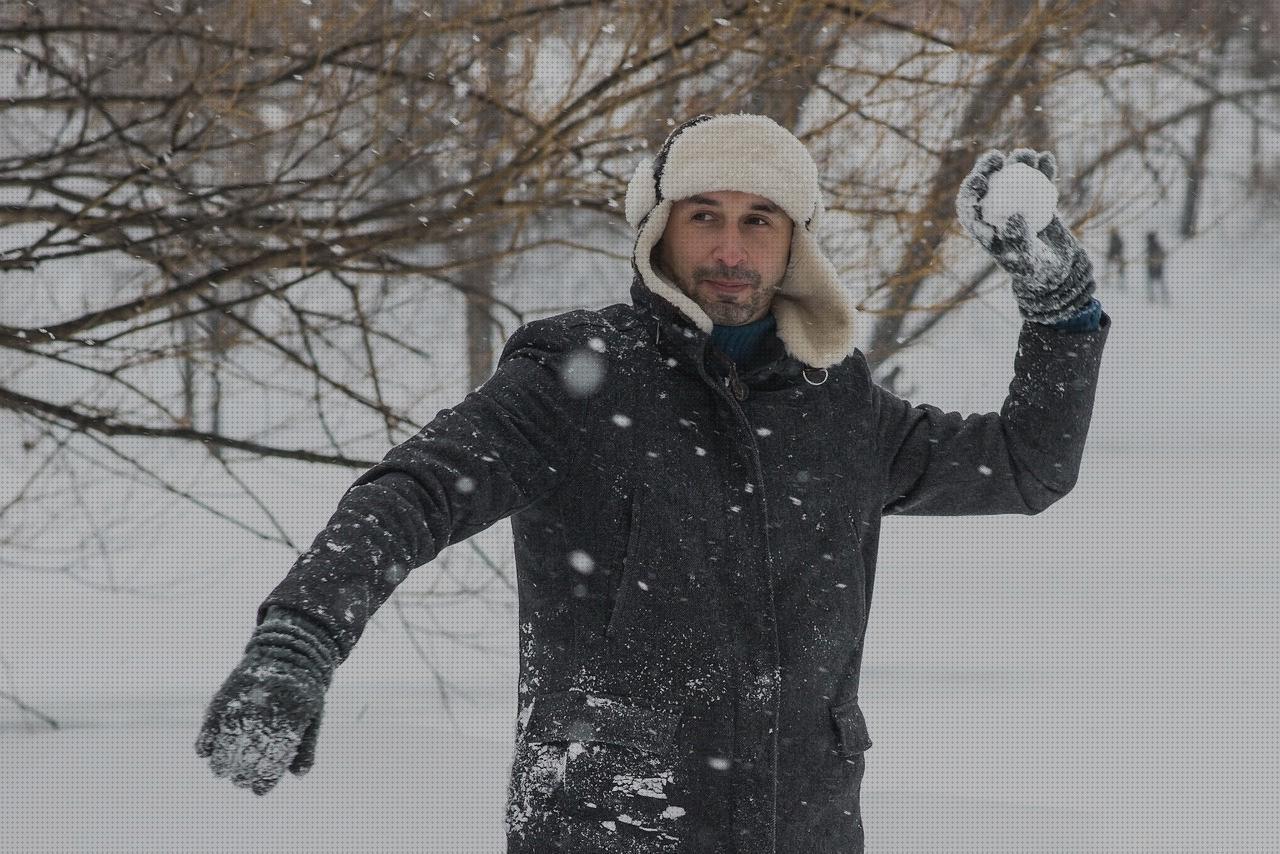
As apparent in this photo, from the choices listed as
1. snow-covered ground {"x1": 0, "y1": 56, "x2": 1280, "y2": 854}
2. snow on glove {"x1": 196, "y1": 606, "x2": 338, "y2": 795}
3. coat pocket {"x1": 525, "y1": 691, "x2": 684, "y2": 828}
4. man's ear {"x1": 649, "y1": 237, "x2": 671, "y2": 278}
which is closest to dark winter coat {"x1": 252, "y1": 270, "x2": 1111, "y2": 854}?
coat pocket {"x1": 525, "y1": 691, "x2": 684, "y2": 828}

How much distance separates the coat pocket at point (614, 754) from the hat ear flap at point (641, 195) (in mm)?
690

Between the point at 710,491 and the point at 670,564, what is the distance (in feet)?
0.35

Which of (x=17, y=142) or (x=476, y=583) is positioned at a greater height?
(x=17, y=142)

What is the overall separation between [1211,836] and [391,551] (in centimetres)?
325

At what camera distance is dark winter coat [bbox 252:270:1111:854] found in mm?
1470

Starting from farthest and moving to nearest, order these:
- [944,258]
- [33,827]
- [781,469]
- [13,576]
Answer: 1. [13,576]
2. [33,827]
3. [944,258]
4. [781,469]

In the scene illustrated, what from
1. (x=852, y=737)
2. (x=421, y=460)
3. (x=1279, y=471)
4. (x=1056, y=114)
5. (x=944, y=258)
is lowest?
(x=852, y=737)

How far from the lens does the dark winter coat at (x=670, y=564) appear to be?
57.9 inches

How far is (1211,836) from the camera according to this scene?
3725 mm

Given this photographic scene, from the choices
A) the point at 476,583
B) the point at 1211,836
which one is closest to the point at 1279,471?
the point at 1211,836

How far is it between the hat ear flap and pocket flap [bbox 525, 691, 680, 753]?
0.69m

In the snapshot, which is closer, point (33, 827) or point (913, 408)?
point (913, 408)

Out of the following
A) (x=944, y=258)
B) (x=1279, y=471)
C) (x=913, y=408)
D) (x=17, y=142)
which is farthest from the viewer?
(x=1279, y=471)

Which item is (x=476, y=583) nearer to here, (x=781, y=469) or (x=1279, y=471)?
(x=781, y=469)
